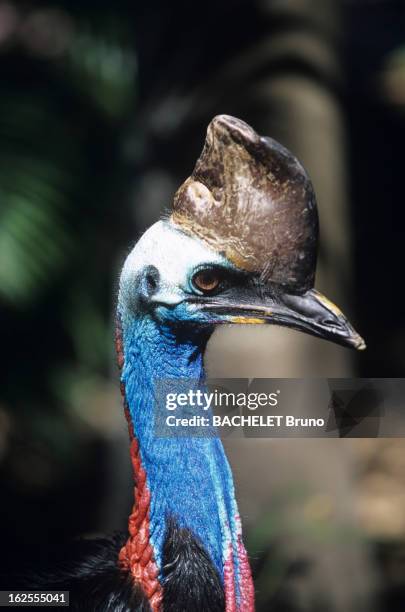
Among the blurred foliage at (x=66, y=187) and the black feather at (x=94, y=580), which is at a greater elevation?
the blurred foliage at (x=66, y=187)

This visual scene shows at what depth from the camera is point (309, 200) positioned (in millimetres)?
1369

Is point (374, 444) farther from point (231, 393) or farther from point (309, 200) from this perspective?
point (309, 200)

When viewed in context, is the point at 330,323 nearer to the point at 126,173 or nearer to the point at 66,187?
the point at 126,173

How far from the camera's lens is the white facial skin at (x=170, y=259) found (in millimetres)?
1349

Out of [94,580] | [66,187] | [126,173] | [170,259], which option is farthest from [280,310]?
[66,187]

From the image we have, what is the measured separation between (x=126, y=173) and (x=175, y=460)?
998mm

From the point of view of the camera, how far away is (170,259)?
137 cm

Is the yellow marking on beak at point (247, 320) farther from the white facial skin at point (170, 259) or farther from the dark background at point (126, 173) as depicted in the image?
the dark background at point (126, 173)

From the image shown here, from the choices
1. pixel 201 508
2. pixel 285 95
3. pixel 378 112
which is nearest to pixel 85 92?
pixel 285 95

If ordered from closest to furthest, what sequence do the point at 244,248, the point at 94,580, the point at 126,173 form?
1. the point at 244,248
2. the point at 94,580
3. the point at 126,173

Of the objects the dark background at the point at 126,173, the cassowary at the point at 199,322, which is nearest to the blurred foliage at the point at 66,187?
the dark background at the point at 126,173

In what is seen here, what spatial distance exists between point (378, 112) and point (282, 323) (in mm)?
1130

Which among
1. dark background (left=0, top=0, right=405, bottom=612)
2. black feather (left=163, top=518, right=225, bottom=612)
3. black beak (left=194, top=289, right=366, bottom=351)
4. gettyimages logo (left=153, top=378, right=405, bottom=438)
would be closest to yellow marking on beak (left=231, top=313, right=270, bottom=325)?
black beak (left=194, top=289, right=366, bottom=351)

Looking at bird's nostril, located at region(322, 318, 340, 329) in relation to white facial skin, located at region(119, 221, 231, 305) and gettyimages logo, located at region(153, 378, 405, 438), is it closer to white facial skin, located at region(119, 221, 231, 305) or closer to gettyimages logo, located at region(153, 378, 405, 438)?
white facial skin, located at region(119, 221, 231, 305)
